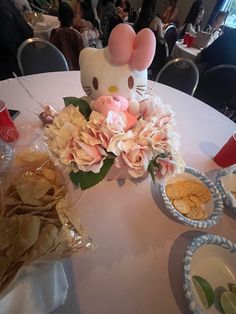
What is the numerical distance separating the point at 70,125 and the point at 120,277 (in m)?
0.37

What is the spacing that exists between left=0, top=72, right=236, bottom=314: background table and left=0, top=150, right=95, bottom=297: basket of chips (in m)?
0.15

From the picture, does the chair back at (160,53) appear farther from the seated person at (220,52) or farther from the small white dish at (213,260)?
the small white dish at (213,260)

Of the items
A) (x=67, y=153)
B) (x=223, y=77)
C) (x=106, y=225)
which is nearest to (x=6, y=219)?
(x=67, y=153)

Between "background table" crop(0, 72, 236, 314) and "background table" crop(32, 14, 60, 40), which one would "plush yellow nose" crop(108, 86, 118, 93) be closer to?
"background table" crop(0, 72, 236, 314)

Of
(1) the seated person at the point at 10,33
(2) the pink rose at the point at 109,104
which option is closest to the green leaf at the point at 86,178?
(2) the pink rose at the point at 109,104

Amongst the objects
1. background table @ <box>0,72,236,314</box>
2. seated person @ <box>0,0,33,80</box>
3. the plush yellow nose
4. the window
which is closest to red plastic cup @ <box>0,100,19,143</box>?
background table @ <box>0,72,236,314</box>

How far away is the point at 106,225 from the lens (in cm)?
53

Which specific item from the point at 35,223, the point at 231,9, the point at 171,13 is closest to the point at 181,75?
the point at 35,223

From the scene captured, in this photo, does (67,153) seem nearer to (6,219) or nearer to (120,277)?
(6,219)

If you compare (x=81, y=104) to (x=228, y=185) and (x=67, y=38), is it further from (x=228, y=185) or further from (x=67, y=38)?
(x=67, y=38)

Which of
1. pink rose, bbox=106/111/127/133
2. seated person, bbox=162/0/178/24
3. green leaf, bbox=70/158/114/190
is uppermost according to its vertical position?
seated person, bbox=162/0/178/24

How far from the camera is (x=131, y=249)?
1.61 feet

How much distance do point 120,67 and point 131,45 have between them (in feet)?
0.18

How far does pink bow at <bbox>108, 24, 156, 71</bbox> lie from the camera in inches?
17.3
